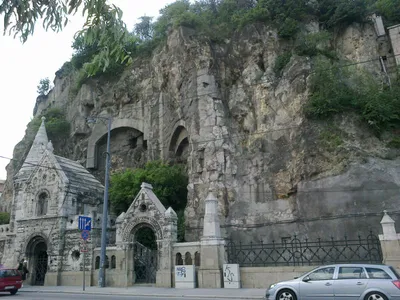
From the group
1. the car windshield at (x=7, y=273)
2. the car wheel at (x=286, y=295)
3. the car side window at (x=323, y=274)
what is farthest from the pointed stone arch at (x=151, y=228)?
the car side window at (x=323, y=274)

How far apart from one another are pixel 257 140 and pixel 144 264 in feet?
38.2

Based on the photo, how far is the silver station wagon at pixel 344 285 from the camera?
9.71 metres

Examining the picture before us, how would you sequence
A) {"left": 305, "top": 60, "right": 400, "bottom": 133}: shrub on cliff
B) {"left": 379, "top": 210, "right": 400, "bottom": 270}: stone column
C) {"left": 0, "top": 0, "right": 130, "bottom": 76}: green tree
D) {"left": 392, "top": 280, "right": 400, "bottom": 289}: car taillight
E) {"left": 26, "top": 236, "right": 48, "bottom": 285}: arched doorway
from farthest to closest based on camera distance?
{"left": 26, "top": 236, "right": 48, "bottom": 285}: arched doorway, {"left": 305, "top": 60, "right": 400, "bottom": 133}: shrub on cliff, {"left": 379, "top": 210, "right": 400, "bottom": 270}: stone column, {"left": 392, "top": 280, "right": 400, "bottom": 289}: car taillight, {"left": 0, "top": 0, "right": 130, "bottom": 76}: green tree

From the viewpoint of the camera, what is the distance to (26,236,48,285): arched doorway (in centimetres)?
2364

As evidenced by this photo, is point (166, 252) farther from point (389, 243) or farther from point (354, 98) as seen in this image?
point (354, 98)

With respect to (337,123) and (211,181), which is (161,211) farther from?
(337,123)

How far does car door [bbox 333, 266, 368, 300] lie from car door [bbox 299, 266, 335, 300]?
19 centimetres

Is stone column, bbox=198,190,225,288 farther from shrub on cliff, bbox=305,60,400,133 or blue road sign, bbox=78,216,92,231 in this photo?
shrub on cliff, bbox=305,60,400,133

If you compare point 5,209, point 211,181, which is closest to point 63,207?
point 211,181

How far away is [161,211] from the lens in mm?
19484

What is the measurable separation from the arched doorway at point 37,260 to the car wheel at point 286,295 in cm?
1769

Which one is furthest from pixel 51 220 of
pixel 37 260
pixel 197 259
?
pixel 197 259

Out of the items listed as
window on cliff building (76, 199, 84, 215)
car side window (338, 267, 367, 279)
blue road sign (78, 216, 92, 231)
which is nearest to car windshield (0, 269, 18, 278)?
blue road sign (78, 216, 92, 231)

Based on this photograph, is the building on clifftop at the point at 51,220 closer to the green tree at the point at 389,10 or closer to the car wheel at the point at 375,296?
the car wheel at the point at 375,296
